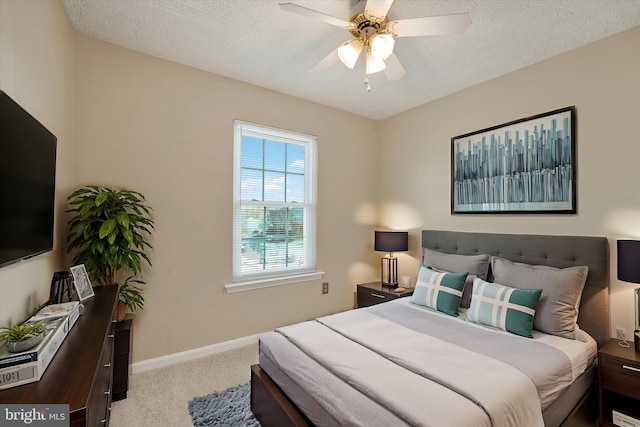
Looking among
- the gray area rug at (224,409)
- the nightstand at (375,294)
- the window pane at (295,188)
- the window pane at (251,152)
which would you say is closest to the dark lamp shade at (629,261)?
the nightstand at (375,294)

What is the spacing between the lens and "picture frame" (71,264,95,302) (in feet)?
5.83

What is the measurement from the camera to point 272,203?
3.42m

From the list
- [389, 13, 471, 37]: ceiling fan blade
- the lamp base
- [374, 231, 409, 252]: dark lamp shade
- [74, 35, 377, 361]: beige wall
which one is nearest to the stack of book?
[74, 35, 377, 361]: beige wall

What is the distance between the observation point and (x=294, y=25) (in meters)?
2.21

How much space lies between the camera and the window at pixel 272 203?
3213mm

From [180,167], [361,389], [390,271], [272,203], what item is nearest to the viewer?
[361,389]

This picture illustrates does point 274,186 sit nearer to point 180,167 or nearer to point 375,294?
point 180,167

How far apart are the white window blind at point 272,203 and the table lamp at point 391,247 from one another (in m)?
0.85

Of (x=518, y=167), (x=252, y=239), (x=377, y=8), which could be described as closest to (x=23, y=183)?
(x=377, y=8)

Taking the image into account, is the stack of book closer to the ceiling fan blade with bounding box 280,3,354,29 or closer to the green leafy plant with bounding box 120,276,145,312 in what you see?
the green leafy plant with bounding box 120,276,145,312

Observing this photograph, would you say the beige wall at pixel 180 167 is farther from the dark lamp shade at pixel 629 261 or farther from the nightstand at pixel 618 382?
the dark lamp shade at pixel 629 261

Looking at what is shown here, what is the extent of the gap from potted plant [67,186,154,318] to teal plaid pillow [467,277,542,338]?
2.71 metres

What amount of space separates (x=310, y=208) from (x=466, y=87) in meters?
2.21

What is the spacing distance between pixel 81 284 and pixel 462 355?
93.1 inches
